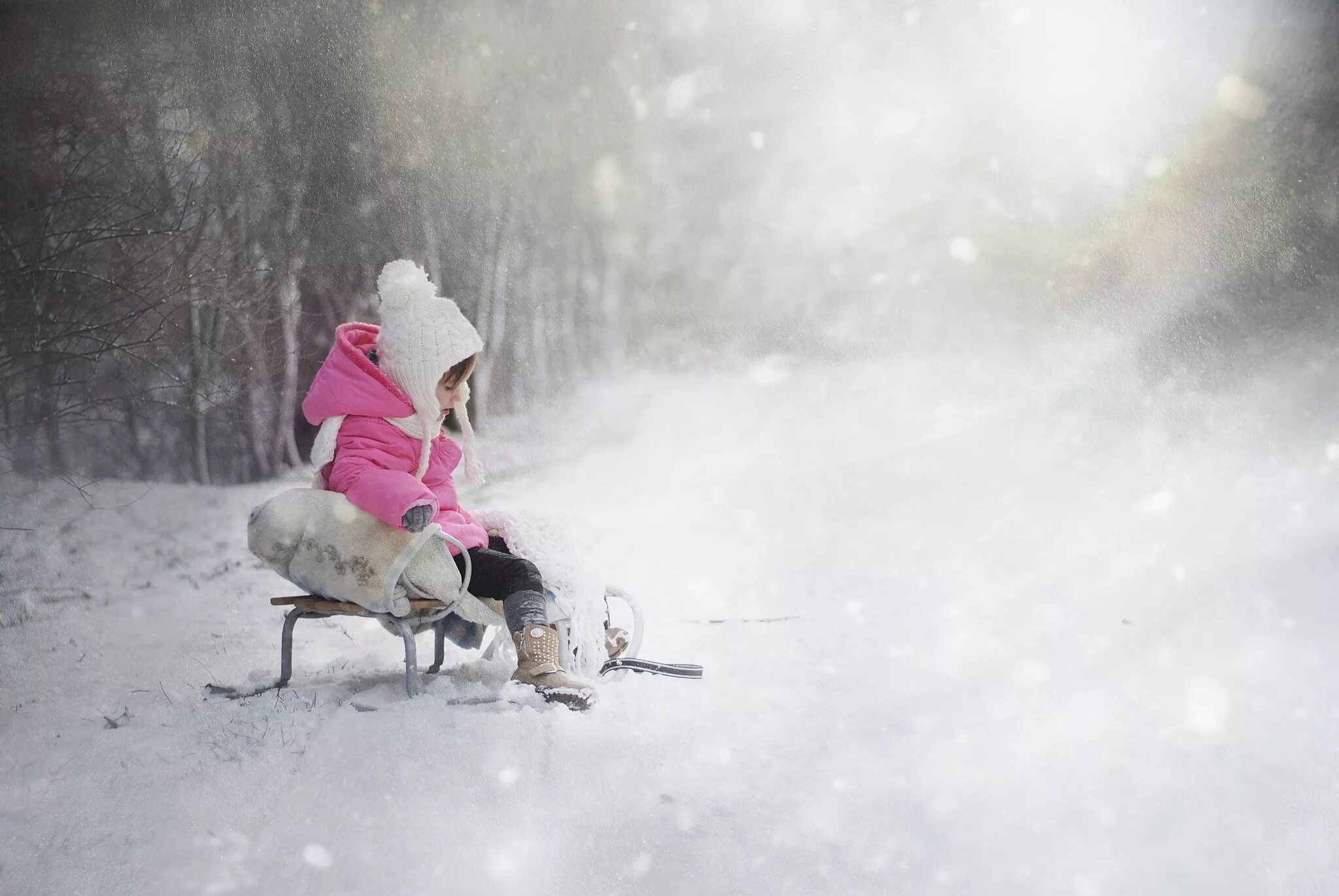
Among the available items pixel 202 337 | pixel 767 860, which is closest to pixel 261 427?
pixel 202 337

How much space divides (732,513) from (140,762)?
3297mm

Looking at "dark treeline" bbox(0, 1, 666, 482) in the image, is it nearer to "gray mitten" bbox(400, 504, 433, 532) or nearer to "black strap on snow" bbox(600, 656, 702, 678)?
"gray mitten" bbox(400, 504, 433, 532)

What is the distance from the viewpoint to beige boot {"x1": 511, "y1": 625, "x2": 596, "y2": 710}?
186cm

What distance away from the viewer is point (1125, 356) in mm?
4902

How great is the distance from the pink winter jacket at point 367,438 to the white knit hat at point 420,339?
4 centimetres

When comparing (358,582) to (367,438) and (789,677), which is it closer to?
(367,438)

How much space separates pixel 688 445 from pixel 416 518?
10.7 ft

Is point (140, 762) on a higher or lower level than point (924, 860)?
higher

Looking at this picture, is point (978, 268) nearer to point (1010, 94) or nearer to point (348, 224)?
point (1010, 94)

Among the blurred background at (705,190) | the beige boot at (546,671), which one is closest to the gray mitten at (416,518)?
the beige boot at (546,671)

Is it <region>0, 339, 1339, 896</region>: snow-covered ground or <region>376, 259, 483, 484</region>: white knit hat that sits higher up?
<region>376, 259, 483, 484</region>: white knit hat

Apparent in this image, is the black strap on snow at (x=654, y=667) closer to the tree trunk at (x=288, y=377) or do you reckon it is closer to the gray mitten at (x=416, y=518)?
the gray mitten at (x=416, y=518)

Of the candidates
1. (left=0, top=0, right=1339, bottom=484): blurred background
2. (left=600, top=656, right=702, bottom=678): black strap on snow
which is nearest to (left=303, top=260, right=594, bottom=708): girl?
(left=600, top=656, right=702, bottom=678): black strap on snow

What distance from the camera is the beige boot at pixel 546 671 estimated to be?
1.86 m
